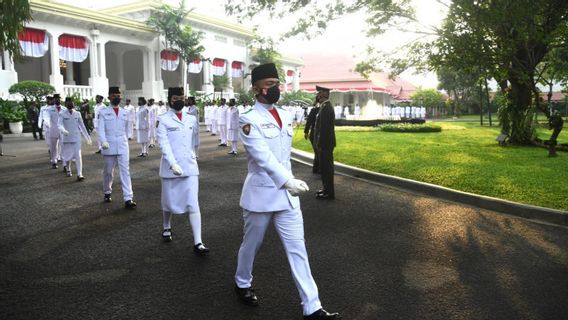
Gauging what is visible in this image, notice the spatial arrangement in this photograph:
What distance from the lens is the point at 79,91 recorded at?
96.7 feet

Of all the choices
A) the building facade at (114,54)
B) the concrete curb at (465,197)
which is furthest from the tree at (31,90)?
the concrete curb at (465,197)

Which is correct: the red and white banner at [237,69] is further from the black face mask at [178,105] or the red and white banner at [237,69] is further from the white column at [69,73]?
the black face mask at [178,105]

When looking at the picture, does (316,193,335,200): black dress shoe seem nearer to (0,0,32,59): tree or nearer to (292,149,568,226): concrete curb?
(292,149,568,226): concrete curb

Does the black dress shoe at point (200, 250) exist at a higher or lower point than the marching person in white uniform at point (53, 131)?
lower

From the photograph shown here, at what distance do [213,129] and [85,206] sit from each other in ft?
56.6

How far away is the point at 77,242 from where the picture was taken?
5.69 meters

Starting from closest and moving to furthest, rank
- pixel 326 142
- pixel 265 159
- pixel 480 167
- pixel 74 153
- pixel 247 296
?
pixel 265 159 → pixel 247 296 → pixel 326 142 → pixel 74 153 → pixel 480 167

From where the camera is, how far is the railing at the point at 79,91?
94.1 feet

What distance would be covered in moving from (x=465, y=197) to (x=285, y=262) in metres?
4.29

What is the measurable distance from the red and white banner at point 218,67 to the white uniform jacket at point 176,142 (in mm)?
37582

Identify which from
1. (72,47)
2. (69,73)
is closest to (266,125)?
(72,47)

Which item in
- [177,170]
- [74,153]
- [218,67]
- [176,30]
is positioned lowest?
[74,153]

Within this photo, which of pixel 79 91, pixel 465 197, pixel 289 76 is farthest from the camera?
pixel 289 76

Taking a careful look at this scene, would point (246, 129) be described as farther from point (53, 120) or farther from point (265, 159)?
point (53, 120)
